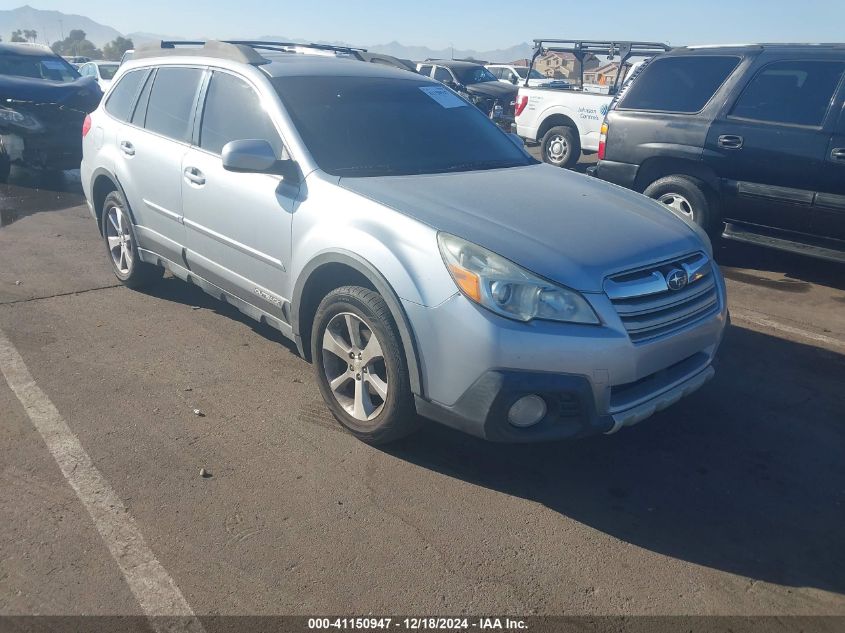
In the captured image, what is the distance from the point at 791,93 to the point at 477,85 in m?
14.4

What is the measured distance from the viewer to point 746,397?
14.3 ft

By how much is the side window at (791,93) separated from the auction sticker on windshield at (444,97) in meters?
3.06

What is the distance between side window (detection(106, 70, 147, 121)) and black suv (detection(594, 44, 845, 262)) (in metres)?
4.46

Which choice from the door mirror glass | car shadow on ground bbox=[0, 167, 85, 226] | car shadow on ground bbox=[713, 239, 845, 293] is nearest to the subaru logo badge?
the door mirror glass

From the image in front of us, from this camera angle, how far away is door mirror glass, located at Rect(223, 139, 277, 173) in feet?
12.4

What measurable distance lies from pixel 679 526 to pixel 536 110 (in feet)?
36.2

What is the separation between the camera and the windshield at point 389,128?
13.4 ft

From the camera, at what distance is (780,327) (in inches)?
218

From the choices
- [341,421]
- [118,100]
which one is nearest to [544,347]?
[341,421]

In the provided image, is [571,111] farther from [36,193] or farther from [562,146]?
[36,193]

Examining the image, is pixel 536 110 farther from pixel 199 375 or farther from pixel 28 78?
pixel 199 375

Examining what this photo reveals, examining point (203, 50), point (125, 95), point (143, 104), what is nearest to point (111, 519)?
point (203, 50)

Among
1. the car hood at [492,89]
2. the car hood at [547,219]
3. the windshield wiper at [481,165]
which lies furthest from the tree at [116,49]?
the car hood at [547,219]

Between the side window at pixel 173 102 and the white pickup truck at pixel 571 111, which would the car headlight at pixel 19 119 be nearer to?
the side window at pixel 173 102
